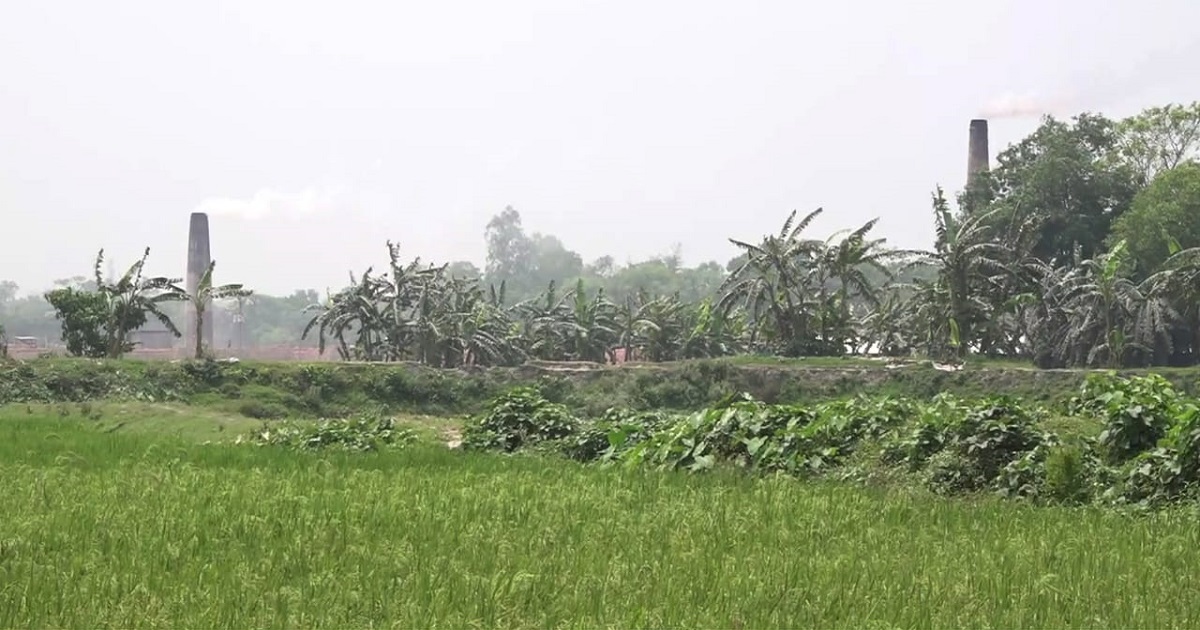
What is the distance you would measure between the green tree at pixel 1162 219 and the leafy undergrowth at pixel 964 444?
19.7 m

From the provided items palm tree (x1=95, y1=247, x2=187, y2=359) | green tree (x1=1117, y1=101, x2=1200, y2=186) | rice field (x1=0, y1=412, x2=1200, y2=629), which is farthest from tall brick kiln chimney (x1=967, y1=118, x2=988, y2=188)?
rice field (x1=0, y1=412, x2=1200, y2=629)

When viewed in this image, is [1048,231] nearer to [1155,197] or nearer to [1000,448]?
[1155,197]

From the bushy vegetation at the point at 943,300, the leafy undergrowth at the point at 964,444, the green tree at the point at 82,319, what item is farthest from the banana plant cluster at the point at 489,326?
the leafy undergrowth at the point at 964,444

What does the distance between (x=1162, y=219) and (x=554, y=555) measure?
1088 inches

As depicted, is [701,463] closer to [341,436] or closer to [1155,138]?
[341,436]

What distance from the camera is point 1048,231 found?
1305 inches

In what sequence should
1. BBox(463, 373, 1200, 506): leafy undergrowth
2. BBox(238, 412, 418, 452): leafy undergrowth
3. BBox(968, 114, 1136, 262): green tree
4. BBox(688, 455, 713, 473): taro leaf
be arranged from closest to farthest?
1. BBox(463, 373, 1200, 506): leafy undergrowth
2. BBox(688, 455, 713, 473): taro leaf
3. BBox(238, 412, 418, 452): leafy undergrowth
4. BBox(968, 114, 1136, 262): green tree

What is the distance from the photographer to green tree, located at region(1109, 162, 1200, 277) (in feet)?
93.8

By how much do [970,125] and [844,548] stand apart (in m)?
44.7

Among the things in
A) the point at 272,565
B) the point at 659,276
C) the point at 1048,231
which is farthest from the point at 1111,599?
the point at 659,276

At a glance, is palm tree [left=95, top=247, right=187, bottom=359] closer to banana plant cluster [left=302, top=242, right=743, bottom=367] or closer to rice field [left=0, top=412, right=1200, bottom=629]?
banana plant cluster [left=302, top=242, right=743, bottom=367]

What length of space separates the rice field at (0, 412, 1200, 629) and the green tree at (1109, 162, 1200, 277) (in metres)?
24.2

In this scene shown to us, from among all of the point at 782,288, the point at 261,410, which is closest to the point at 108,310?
the point at 261,410

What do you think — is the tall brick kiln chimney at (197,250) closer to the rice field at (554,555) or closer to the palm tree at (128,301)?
the palm tree at (128,301)
